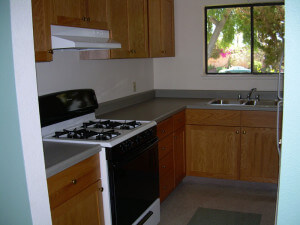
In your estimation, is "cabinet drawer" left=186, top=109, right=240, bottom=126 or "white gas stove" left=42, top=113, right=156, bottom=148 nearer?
"white gas stove" left=42, top=113, right=156, bottom=148

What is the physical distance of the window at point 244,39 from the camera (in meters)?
3.86

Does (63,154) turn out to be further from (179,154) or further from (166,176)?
(179,154)

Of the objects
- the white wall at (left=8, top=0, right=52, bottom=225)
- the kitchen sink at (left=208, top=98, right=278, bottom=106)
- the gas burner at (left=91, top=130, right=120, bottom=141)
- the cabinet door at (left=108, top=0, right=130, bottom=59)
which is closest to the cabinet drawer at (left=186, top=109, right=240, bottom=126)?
the kitchen sink at (left=208, top=98, right=278, bottom=106)

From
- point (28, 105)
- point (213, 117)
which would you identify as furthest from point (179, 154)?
point (28, 105)

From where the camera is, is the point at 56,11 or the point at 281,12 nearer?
the point at 56,11

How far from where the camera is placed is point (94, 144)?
2.08 m

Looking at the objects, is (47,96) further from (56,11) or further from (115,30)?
(115,30)

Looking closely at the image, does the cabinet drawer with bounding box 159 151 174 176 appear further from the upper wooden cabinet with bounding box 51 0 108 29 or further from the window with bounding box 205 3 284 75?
the window with bounding box 205 3 284 75

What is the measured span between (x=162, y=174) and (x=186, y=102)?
105cm

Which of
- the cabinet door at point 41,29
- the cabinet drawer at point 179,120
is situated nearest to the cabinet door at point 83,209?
the cabinet door at point 41,29

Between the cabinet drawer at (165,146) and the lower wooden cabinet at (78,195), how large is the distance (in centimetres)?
100

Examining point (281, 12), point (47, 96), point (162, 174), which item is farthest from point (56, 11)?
point (281, 12)

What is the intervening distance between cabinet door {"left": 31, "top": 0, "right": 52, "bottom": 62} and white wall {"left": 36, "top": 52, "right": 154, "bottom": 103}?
0.41 meters

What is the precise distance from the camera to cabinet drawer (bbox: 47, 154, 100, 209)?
67.9 inches
